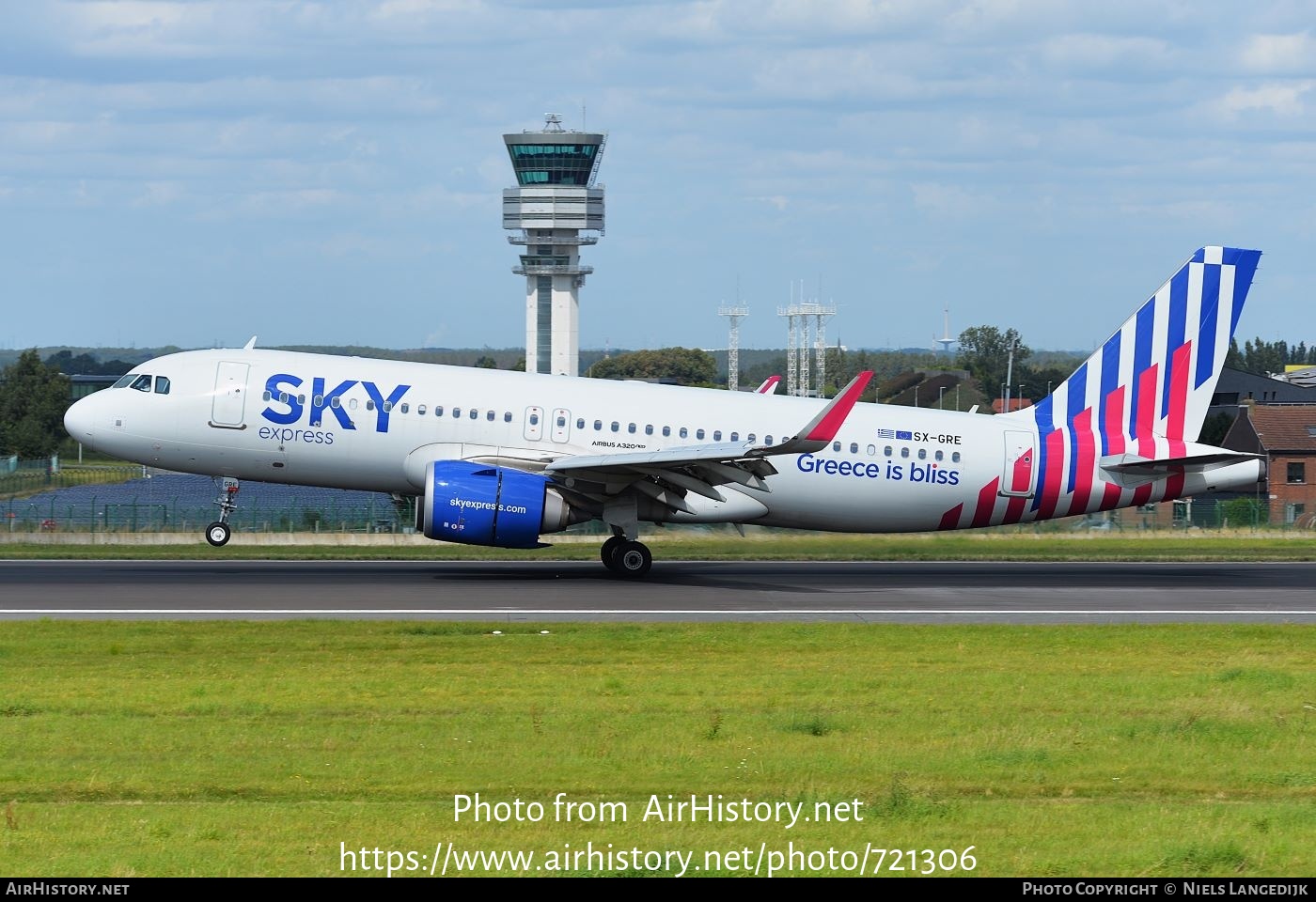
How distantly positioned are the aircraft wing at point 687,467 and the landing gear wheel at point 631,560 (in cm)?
135

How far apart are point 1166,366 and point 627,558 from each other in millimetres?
12121

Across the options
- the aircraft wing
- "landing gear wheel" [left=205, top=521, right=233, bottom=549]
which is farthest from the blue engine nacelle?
"landing gear wheel" [left=205, top=521, right=233, bottom=549]

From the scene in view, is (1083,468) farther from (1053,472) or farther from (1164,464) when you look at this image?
(1164,464)

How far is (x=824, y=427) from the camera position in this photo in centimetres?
2681

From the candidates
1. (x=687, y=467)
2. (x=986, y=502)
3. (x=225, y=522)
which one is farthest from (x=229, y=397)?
(x=986, y=502)

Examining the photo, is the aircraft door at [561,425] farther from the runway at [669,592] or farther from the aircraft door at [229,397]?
the aircraft door at [229,397]

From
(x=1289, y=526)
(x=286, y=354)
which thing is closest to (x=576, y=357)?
(x=1289, y=526)

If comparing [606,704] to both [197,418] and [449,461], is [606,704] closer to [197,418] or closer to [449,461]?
[449,461]

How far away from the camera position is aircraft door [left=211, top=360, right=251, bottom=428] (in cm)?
2975

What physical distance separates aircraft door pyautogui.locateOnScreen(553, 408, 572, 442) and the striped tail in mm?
9904

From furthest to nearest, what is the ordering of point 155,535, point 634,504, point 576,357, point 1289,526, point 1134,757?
point 576,357
point 1289,526
point 155,535
point 634,504
point 1134,757

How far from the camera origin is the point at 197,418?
2991 cm

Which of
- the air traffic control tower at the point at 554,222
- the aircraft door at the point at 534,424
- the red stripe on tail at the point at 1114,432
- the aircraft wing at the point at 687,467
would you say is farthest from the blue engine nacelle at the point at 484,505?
the air traffic control tower at the point at 554,222

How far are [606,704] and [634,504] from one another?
14409 mm
